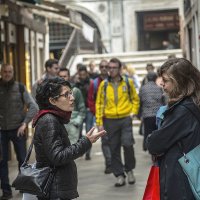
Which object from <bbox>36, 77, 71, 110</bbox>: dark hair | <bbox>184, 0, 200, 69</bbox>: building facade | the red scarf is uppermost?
<bbox>184, 0, 200, 69</bbox>: building facade

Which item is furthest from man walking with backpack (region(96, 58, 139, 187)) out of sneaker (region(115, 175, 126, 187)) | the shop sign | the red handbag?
the shop sign

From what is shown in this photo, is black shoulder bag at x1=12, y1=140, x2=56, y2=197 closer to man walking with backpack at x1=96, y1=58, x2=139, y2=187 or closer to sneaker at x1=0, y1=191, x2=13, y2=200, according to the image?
sneaker at x1=0, y1=191, x2=13, y2=200

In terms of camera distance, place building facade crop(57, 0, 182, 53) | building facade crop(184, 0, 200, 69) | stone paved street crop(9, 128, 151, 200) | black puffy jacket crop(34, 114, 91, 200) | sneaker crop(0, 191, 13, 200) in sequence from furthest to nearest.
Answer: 1. building facade crop(57, 0, 182, 53)
2. building facade crop(184, 0, 200, 69)
3. stone paved street crop(9, 128, 151, 200)
4. sneaker crop(0, 191, 13, 200)
5. black puffy jacket crop(34, 114, 91, 200)

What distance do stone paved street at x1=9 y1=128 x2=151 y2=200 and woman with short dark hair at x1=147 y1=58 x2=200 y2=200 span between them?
4477 millimetres

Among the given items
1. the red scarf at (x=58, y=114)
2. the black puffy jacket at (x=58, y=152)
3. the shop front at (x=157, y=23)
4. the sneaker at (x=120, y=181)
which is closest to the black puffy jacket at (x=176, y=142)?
the black puffy jacket at (x=58, y=152)

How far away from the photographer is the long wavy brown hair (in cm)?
475

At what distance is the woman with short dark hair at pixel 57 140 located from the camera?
507 cm

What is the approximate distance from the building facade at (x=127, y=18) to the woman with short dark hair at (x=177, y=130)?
27.9 metres

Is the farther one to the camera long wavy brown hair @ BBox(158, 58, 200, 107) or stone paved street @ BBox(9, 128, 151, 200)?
stone paved street @ BBox(9, 128, 151, 200)

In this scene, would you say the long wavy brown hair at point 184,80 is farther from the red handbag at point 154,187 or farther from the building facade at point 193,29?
the building facade at point 193,29

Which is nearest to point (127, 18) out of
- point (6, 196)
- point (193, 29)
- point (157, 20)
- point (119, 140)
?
point (157, 20)

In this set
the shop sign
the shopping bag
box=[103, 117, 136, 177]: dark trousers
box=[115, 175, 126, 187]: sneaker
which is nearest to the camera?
the shopping bag

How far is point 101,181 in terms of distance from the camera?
10688 millimetres

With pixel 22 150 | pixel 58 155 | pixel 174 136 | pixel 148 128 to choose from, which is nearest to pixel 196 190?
pixel 174 136
